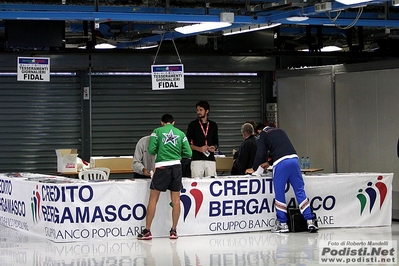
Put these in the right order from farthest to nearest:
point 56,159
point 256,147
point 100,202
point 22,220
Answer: point 56,159 → point 256,147 → point 22,220 → point 100,202

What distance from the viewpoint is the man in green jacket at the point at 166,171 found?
11672 mm

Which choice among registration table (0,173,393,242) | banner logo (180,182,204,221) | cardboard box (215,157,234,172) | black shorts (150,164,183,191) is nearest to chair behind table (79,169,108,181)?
registration table (0,173,393,242)

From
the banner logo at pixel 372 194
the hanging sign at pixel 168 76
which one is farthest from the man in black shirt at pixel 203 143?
the hanging sign at pixel 168 76

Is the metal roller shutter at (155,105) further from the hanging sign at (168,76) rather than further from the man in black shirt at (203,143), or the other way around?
the man in black shirt at (203,143)

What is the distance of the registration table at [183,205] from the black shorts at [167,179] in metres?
0.28

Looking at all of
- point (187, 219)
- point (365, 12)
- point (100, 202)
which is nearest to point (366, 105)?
A: point (365, 12)

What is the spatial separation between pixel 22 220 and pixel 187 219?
8.35ft

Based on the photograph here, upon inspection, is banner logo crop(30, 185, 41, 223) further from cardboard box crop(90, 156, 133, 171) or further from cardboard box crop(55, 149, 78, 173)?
cardboard box crop(90, 156, 133, 171)

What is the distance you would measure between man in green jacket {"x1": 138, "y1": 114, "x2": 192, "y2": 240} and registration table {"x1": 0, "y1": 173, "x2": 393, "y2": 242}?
0.81ft

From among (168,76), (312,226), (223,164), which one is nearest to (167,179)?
(312,226)

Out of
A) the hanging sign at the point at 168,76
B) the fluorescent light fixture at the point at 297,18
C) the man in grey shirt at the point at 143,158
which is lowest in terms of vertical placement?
the man in grey shirt at the point at 143,158

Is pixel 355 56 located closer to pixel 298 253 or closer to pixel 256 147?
pixel 256 147

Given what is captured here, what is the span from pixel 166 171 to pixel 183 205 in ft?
2.23

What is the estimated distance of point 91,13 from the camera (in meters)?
12.3
